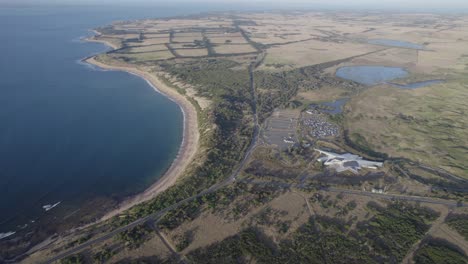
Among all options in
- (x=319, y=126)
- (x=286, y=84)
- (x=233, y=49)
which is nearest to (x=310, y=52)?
(x=233, y=49)

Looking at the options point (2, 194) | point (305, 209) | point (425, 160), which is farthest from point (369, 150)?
point (2, 194)

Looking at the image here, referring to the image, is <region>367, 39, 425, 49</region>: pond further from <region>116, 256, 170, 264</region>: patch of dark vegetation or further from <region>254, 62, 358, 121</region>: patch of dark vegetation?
<region>116, 256, 170, 264</region>: patch of dark vegetation

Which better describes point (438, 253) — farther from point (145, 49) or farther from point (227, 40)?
point (227, 40)

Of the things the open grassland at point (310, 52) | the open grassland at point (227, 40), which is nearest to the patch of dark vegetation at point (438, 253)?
the open grassland at point (310, 52)

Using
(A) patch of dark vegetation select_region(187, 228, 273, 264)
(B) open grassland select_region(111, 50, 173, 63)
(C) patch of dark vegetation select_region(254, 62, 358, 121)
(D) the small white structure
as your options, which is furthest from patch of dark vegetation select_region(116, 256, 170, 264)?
(B) open grassland select_region(111, 50, 173, 63)

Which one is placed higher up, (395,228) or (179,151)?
(179,151)

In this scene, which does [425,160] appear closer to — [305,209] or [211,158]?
[305,209]

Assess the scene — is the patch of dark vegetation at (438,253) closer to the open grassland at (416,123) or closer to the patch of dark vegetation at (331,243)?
the patch of dark vegetation at (331,243)
